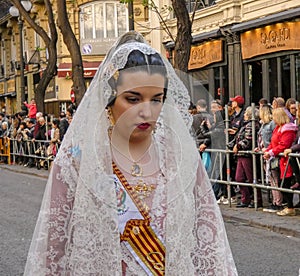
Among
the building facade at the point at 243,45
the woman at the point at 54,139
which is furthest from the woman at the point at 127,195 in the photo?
the woman at the point at 54,139

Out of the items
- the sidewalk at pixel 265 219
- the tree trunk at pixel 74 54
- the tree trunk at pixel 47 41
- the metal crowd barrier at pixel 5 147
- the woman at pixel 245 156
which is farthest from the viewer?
the metal crowd barrier at pixel 5 147

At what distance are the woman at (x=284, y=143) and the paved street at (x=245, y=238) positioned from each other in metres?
0.31

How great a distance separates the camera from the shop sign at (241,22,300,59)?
69.1ft

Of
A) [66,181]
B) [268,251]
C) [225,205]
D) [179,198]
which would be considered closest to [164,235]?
[179,198]

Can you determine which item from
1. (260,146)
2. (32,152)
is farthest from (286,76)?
(260,146)

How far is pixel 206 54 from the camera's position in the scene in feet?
87.1

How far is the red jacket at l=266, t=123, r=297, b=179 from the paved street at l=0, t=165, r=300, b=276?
2.41 feet

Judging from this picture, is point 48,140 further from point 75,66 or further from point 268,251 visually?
point 268,251

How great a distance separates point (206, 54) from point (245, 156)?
13.8 meters

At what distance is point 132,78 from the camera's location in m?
2.92

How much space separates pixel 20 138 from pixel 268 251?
1825 centimetres

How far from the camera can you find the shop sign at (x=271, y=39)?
829 inches

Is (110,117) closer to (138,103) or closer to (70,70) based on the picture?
(138,103)

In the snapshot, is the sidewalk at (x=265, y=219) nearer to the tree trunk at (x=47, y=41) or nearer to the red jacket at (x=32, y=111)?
the tree trunk at (x=47, y=41)
